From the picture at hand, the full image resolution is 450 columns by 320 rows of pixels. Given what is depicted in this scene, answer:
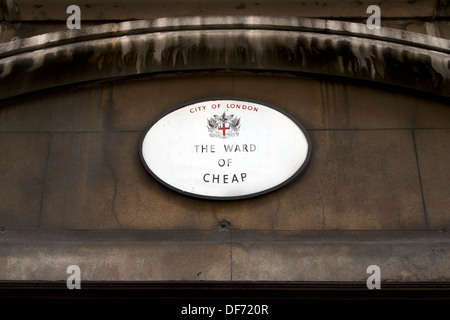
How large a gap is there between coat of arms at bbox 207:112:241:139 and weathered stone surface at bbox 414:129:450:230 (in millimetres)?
1575

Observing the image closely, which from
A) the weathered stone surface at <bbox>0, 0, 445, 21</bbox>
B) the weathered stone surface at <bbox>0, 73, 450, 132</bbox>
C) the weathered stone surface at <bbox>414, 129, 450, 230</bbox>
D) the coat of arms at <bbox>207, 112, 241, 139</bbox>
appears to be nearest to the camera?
the weathered stone surface at <bbox>414, 129, 450, 230</bbox>

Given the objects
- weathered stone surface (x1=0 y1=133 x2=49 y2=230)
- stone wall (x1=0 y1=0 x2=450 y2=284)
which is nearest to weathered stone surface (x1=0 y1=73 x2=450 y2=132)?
stone wall (x1=0 y1=0 x2=450 y2=284)

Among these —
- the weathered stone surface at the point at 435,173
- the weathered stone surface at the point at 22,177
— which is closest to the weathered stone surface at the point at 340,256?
the weathered stone surface at the point at 435,173

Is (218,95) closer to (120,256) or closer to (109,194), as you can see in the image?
(109,194)

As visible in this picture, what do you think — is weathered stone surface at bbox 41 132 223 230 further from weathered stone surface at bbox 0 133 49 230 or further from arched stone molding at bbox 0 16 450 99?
arched stone molding at bbox 0 16 450 99

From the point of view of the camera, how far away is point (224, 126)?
5.57 m

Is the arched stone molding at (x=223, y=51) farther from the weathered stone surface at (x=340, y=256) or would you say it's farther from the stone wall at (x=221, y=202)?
the weathered stone surface at (x=340, y=256)

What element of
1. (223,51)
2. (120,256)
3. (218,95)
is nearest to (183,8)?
(223,51)

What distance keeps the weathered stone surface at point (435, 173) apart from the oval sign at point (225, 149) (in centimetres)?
100

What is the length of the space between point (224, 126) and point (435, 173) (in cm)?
182

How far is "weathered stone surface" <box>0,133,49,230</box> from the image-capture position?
17.1 ft
